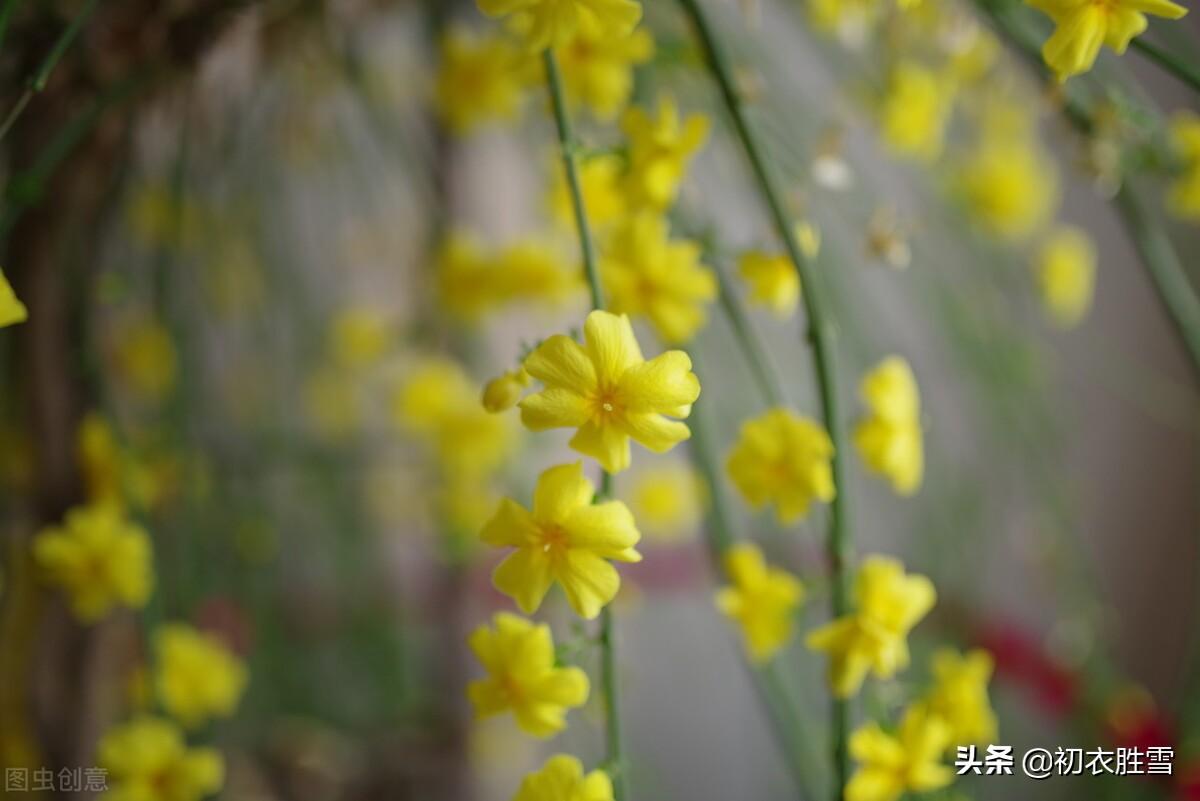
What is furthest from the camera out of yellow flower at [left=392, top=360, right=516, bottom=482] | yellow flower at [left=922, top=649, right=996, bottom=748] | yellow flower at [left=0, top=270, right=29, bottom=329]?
yellow flower at [left=392, top=360, right=516, bottom=482]

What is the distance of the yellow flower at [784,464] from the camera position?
331 mm

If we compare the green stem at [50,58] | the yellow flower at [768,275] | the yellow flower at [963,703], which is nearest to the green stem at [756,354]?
the yellow flower at [768,275]

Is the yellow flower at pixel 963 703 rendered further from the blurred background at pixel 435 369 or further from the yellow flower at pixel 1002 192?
the yellow flower at pixel 1002 192

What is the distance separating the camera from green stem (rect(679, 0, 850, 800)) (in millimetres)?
314

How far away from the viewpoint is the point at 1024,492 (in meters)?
1.15

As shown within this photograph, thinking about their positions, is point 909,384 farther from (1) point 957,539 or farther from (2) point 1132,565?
(2) point 1132,565

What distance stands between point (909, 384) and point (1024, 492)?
2.75 ft

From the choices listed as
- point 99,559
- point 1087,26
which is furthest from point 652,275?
point 99,559

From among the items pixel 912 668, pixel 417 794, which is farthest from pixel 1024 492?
pixel 417 794

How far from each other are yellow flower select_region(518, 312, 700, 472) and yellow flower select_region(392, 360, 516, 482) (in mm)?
389

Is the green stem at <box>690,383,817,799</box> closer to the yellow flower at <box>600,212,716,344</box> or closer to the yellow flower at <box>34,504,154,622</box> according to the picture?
the yellow flower at <box>600,212,716,344</box>

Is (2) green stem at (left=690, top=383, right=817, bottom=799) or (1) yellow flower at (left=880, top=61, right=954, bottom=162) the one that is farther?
(1) yellow flower at (left=880, top=61, right=954, bottom=162)

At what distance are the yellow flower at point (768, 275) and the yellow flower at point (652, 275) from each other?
0.08 feet

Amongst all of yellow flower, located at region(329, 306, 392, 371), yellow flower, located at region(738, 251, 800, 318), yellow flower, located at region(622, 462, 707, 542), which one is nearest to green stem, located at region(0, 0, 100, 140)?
yellow flower, located at region(738, 251, 800, 318)
